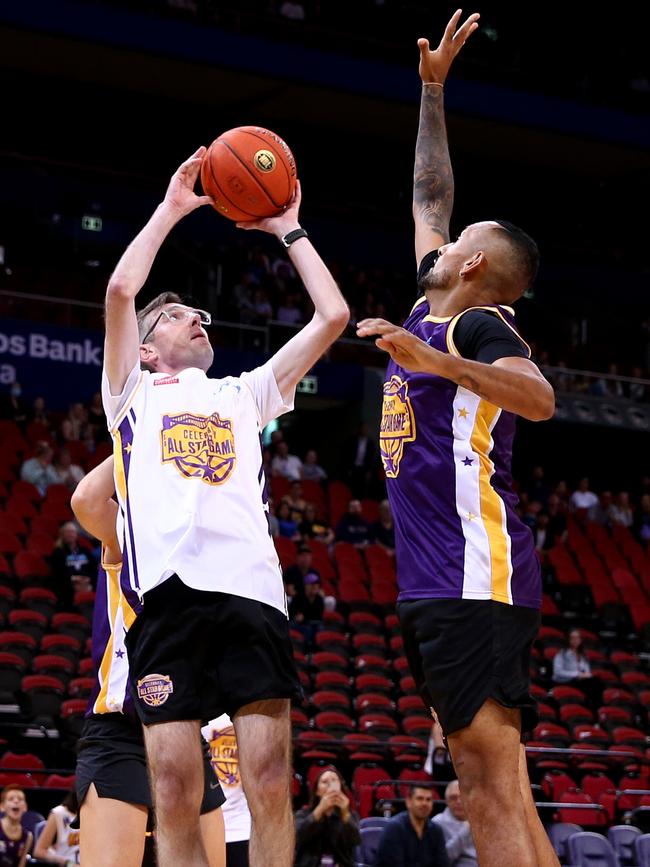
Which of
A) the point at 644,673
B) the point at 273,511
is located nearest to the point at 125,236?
the point at 273,511

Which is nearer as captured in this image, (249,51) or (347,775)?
(347,775)

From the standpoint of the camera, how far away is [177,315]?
448 centimetres

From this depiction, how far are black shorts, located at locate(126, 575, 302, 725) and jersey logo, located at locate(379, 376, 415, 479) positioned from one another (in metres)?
0.69

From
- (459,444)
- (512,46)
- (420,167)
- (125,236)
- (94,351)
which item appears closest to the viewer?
(459,444)

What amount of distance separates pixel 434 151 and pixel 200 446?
1804mm

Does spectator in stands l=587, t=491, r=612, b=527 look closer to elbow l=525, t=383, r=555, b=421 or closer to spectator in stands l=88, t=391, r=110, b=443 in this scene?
spectator in stands l=88, t=391, r=110, b=443

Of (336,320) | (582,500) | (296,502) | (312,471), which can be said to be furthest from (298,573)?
(336,320)

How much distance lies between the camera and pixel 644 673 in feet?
56.7

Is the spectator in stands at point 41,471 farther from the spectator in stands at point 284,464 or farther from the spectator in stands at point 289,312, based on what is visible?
the spectator in stands at point 289,312

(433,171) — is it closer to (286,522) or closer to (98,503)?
(98,503)

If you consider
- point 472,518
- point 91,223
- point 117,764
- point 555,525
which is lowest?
point 117,764

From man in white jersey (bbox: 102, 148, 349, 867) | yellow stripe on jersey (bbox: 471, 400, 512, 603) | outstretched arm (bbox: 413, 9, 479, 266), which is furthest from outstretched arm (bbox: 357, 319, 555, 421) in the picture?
outstretched arm (bbox: 413, 9, 479, 266)

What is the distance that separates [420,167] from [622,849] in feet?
27.9

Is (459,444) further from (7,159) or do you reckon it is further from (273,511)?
(7,159)
